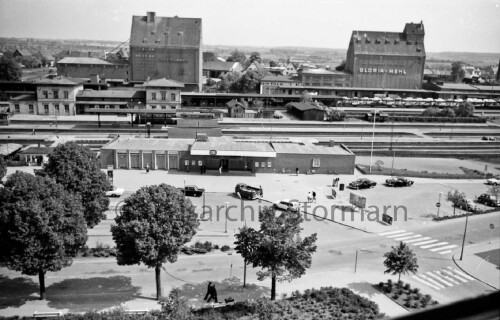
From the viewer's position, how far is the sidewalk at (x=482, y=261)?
45.0 feet

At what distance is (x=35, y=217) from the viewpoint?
35.5ft

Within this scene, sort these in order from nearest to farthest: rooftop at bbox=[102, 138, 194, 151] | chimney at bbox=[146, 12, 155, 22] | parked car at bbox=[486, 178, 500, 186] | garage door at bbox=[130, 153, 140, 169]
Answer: parked car at bbox=[486, 178, 500, 186], garage door at bbox=[130, 153, 140, 169], rooftop at bbox=[102, 138, 194, 151], chimney at bbox=[146, 12, 155, 22]

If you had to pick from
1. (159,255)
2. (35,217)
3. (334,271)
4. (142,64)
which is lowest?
(334,271)

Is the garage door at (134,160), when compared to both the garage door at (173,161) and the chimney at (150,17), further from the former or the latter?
the chimney at (150,17)

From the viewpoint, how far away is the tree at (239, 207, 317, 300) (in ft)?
38.2

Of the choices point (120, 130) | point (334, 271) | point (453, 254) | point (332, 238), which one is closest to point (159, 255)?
point (334, 271)

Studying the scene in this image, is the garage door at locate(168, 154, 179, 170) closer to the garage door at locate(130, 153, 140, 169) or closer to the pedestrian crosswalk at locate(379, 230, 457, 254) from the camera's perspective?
the garage door at locate(130, 153, 140, 169)

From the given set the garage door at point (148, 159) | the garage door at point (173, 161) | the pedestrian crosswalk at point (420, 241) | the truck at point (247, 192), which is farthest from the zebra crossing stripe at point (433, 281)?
the garage door at point (148, 159)

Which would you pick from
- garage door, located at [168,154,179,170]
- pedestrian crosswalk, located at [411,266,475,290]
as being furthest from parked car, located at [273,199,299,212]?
garage door, located at [168,154,179,170]

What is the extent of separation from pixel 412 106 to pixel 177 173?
113 ft

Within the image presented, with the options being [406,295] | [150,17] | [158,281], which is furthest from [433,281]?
[150,17]

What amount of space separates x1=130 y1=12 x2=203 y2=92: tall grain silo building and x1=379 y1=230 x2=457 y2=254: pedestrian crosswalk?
120ft

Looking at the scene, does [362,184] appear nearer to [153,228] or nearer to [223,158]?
[223,158]

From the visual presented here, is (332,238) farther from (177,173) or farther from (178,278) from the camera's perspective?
(177,173)
